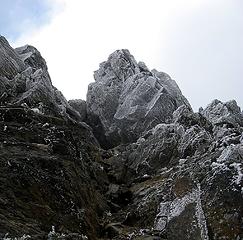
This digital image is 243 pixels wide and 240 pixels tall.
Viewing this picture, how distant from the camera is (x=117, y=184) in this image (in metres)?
34.7

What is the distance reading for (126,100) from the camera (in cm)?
5881

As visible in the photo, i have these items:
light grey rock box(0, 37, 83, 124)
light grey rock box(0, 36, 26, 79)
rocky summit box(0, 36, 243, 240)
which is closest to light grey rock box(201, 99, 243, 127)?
rocky summit box(0, 36, 243, 240)

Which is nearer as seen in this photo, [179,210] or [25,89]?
[179,210]

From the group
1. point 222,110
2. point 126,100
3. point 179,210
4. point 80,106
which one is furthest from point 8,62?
point 179,210

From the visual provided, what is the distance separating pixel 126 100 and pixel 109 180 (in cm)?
2493

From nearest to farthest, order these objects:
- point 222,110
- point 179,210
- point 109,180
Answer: point 179,210 < point 109,180 < point 222,110

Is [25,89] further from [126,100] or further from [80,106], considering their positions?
[80,106]

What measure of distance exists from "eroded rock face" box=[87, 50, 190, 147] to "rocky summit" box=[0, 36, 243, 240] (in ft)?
25.9

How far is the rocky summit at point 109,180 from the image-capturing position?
20391mm

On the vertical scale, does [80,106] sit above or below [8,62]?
above

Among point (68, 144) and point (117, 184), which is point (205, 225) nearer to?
point (68, 144)

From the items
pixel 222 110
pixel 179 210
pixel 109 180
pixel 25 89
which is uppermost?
pixel 222 110

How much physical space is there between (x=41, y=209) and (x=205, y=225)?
798cm

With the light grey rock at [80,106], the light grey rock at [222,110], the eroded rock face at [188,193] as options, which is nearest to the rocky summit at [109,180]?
the eroded rock face at [188,193]
